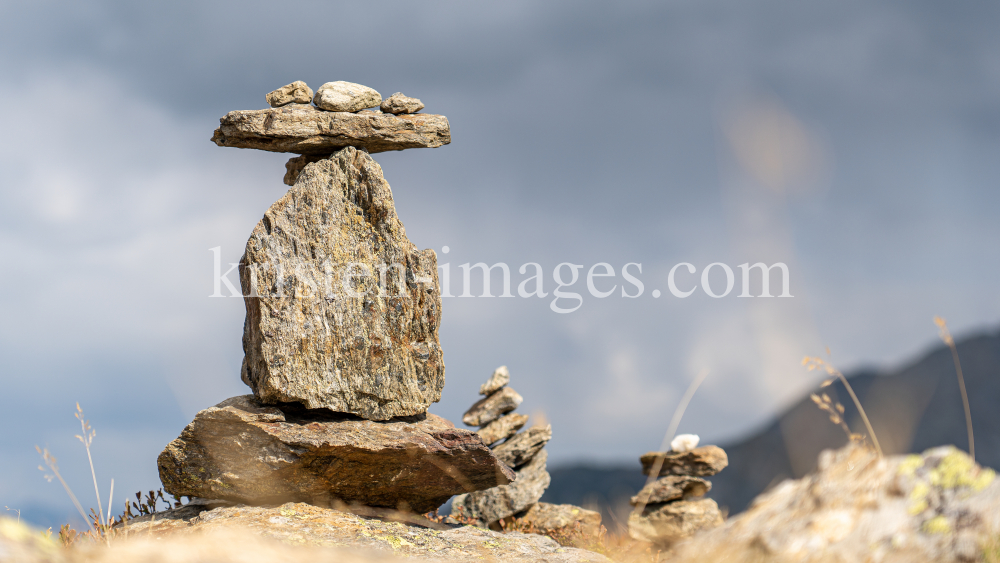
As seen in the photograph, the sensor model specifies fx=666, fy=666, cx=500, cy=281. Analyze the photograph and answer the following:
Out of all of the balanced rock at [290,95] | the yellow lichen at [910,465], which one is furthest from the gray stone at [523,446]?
the yellow lichen at [910,465]

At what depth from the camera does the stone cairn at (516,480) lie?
16.1 metres

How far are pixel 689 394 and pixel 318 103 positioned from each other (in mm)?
8451

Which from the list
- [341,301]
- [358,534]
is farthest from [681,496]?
[341,301]

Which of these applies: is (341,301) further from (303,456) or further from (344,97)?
(344,97)

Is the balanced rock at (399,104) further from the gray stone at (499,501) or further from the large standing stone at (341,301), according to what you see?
the gray stone at (499,501)

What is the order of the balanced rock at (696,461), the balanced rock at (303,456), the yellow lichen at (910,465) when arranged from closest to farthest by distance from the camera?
the yellow lichen at (910,465) < the balanced rock at (303,456) < the balanced rock at (696,461)

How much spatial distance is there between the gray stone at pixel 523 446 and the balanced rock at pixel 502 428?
20 centimetres

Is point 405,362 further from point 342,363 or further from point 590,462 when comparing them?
point 590,462

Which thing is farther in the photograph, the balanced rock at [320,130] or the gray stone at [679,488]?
the gray stone at [679,488]

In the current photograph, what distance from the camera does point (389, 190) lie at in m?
11.4

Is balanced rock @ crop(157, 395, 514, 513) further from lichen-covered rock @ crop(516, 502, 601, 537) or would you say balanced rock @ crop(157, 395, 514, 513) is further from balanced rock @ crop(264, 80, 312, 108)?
lichen-covered rock @ crop(516, 502, 601, 537)

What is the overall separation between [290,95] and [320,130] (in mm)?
982

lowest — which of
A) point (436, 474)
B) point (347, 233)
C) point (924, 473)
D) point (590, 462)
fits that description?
point (590, 462)

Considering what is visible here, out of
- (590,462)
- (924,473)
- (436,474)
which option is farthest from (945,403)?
(924,473)
